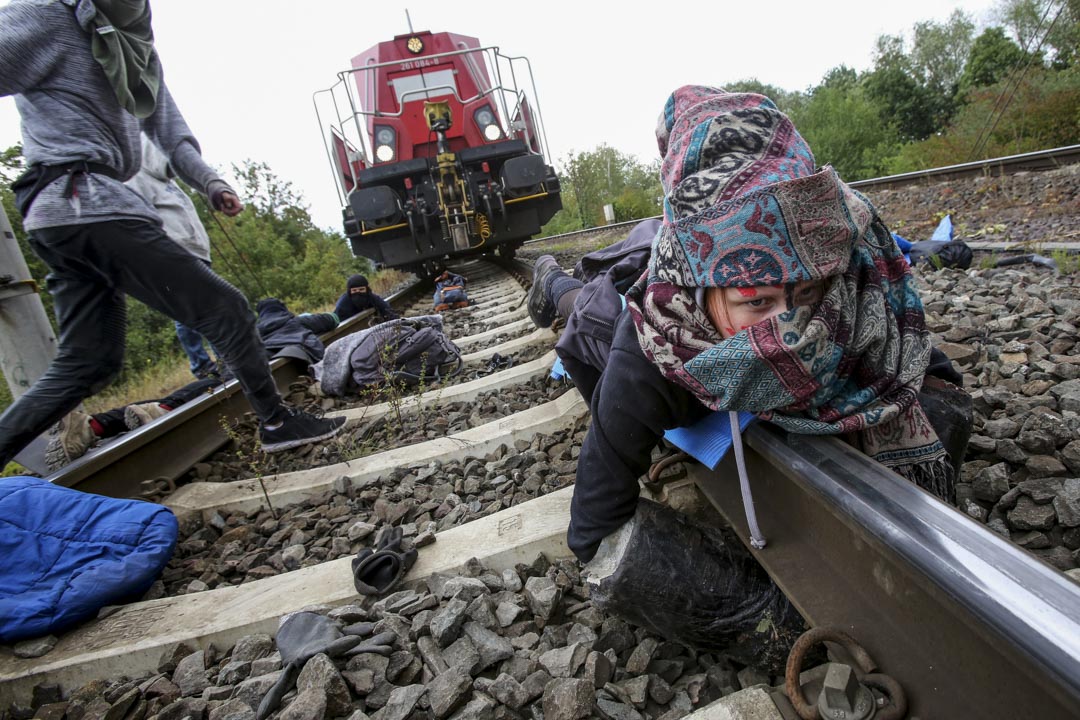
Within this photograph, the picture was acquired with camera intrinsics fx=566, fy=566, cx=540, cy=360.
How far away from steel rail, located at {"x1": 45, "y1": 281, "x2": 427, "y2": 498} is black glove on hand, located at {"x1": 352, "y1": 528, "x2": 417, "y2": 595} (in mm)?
1346

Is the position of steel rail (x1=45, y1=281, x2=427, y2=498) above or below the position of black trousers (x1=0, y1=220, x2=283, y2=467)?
below

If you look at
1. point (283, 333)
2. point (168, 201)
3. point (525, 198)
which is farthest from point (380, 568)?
point (525, 198)

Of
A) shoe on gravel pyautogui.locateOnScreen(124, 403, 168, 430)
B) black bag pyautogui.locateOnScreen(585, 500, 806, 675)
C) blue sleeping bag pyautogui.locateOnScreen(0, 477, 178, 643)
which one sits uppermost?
shoe on gravel pyautogui.locateOnScreen(124, 403, 168, 430)

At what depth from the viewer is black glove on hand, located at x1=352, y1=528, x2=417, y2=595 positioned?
154cm

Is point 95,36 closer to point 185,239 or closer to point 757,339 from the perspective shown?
point 185,239

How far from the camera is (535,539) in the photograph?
62.6 inches

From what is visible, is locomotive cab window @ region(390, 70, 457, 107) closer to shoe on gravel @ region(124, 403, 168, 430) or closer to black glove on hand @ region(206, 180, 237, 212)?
black glove on hand @ region(206, 180, 237, 212)

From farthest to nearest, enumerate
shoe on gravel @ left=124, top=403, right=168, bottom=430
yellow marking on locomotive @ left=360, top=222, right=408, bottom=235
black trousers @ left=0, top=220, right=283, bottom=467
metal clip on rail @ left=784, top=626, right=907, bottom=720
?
yellow marking on locomotive @ left=360, top=222, right=408, bottom=235, shoe on gravel @ left=124, top=403, right=168, bottom=430, black trousers @ left=0, top=220, right=283, bottom=467, metal clip on rail @ left=784, top=626, right=907, bottom=720

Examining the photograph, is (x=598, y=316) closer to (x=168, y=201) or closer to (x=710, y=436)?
(x=710, y=436)

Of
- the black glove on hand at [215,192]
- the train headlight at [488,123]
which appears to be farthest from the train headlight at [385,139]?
the black glove on hand at [215,192]

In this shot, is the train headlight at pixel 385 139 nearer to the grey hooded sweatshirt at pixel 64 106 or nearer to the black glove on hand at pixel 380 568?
the grey hooded sweatshirt at pixel 64 106

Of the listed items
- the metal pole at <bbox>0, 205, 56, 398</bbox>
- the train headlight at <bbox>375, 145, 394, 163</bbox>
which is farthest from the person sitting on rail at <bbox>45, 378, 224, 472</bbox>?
the train headlight at <bbox>375, 145, 394, 163</bbox>

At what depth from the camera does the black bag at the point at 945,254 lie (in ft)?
11.6

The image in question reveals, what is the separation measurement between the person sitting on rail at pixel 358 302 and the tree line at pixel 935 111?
11.3m
